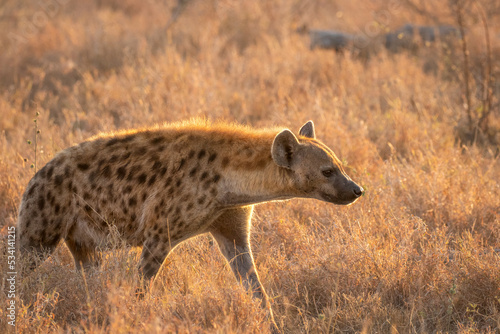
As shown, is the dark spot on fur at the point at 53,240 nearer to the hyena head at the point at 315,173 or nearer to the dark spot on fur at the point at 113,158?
the dark spot on fur at the point at 113,158

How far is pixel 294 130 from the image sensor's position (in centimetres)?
645

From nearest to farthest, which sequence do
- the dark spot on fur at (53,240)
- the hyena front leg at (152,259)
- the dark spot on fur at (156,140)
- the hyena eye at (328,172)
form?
the hyena front leg at (152,259) < the hyena eye at (328,172) < the dark spot on fur at (53,240) < the dark spot on fur at (156,140)

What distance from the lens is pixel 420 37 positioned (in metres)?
10.2

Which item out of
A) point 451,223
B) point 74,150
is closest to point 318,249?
point 451,223

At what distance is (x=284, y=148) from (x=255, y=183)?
264mm

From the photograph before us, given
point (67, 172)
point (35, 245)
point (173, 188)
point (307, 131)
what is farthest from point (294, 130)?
point (35, 245)

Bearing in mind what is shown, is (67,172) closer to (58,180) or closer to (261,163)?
(58,180)

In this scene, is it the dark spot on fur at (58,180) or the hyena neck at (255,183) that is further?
the dark spot on fur at (58,180)

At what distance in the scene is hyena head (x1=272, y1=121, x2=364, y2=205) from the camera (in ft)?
11.5

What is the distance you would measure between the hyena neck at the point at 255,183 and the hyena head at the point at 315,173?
0.06 m

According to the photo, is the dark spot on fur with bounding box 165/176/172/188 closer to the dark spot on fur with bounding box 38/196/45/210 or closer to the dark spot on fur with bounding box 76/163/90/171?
the dark spot on fur with bounding box 76/163/90/171

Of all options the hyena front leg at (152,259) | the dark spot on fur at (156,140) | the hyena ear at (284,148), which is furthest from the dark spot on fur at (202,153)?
the hyena front leg at (152,259)

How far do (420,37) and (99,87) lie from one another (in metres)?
5.38

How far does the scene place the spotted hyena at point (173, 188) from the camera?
11.4 feet
